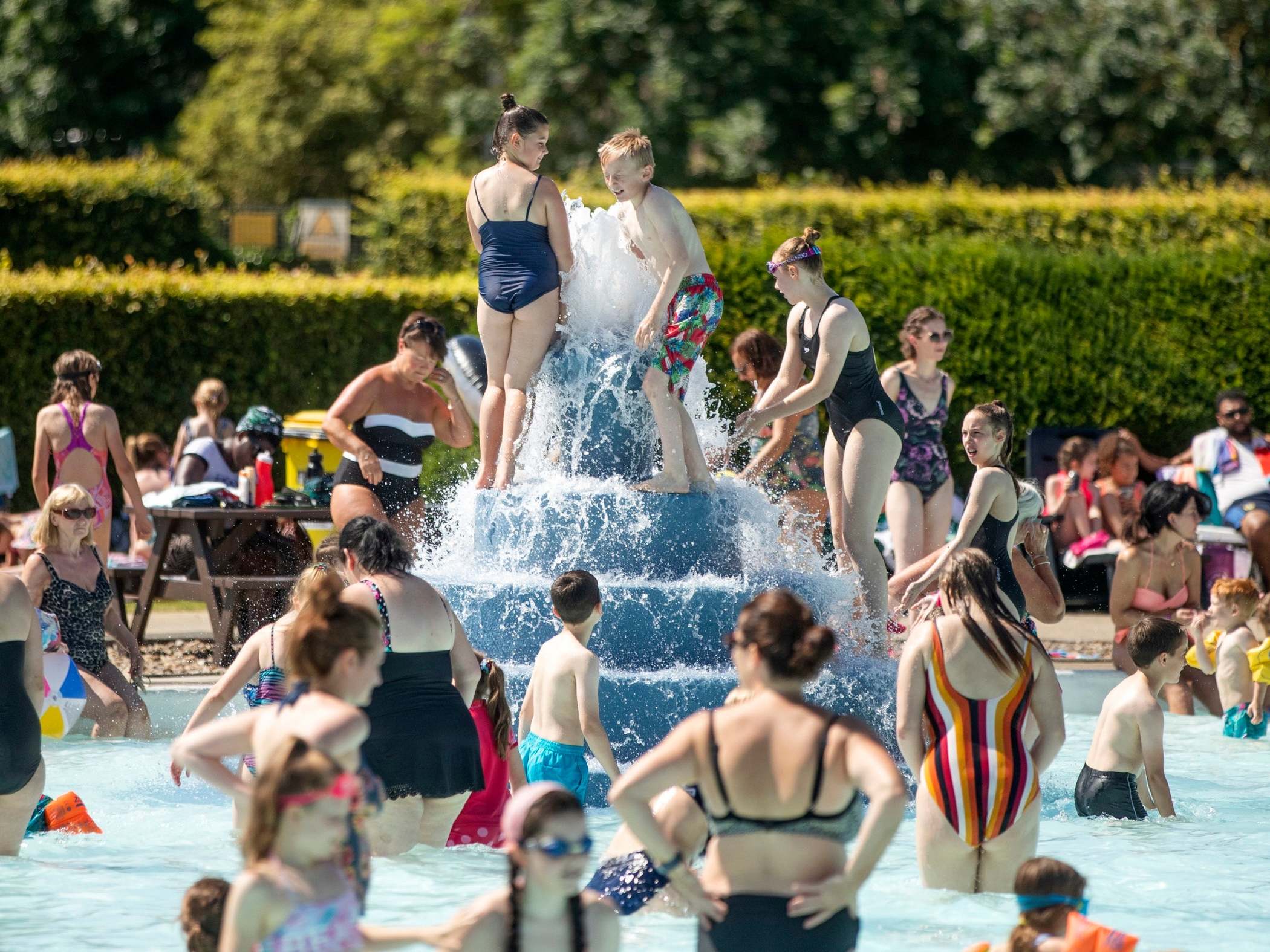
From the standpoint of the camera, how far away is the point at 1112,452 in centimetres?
1153

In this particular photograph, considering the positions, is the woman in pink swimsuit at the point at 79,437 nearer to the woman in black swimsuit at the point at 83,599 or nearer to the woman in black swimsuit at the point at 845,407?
the woman in black swimsuit at the point at 83,599

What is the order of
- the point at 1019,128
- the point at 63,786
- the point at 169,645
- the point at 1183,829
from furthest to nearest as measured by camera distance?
the point at 1019,128
the point at 169,645
the point at 63,786
the point at 1183,829

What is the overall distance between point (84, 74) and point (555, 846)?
98.0ft

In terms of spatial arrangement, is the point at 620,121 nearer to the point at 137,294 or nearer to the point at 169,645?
the point at 137,294

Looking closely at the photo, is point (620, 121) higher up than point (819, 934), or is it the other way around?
point (620, 121)

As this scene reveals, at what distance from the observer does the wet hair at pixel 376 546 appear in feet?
16.9

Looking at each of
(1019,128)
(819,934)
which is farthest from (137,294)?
(1019,128)

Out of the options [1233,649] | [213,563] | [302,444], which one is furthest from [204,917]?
[302,444]

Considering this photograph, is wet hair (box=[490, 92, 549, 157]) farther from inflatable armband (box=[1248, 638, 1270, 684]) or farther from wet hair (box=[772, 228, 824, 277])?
inflatable armband (box=[1248, 638, 1270, 684])

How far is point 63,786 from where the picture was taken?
281 inches

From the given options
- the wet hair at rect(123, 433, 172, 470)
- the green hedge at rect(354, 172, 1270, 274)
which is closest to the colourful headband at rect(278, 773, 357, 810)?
the wet hair at rect(123, 433, 172, 470)

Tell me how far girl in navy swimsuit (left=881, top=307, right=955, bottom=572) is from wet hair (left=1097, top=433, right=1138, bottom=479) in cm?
347

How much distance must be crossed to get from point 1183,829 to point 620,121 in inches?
702

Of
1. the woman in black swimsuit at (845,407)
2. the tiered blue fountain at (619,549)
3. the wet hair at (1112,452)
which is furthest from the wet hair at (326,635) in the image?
the wet hair at (1112,452)
